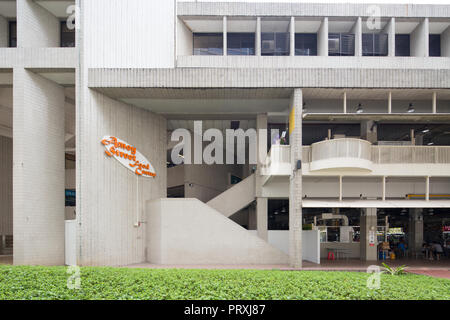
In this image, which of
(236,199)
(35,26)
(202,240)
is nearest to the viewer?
(35,26)

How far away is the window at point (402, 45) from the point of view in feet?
62.1

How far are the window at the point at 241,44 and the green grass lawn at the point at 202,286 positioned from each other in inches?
529

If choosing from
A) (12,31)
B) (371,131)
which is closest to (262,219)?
(371,131)

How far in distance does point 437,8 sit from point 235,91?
12.6 meters

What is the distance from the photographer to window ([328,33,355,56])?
18.2 m

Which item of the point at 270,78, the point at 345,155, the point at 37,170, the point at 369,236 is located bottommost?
the point at 369,236

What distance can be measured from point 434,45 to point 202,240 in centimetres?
1732

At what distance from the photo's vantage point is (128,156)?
52.0ft

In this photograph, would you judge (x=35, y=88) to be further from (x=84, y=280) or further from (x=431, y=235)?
(x=431, y=235)

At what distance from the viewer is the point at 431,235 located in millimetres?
22453

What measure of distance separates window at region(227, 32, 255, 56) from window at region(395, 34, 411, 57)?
846cm

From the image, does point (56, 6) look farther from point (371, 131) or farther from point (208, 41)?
point (371, 131)

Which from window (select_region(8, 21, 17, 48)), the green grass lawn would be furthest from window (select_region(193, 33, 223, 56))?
the green grass lawn

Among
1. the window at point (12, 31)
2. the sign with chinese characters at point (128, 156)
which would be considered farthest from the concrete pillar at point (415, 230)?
the window at point (12, 31)
